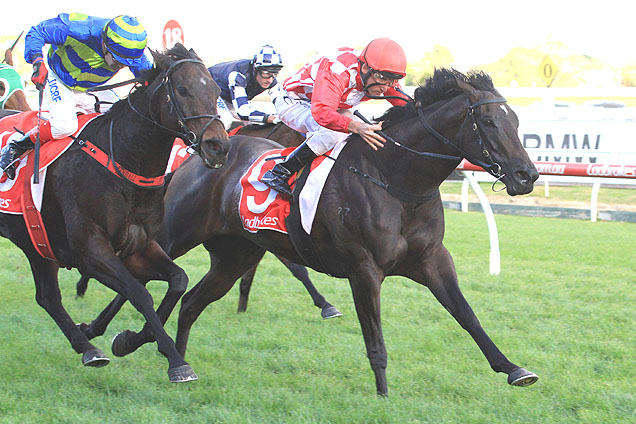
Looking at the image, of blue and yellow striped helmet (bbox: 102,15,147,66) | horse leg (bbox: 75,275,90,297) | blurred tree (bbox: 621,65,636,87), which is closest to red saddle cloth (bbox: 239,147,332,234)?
blue and yellow striped helmet (bbox: 102,15,147,66)

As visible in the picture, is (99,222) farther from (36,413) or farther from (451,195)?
(451,195)

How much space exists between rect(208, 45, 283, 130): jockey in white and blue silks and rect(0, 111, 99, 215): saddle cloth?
1698mm

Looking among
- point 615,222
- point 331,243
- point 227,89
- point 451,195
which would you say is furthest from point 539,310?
point 451,195

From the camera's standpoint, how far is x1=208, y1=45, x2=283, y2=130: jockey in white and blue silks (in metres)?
6.18

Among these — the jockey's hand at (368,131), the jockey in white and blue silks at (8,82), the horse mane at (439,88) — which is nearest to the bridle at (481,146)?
the horse mane at (439,88)

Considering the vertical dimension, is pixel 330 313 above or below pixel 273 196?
below

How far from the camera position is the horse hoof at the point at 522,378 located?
12.2 feet

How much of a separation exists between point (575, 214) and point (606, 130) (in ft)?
Result: 4.17

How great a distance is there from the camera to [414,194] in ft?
13.2

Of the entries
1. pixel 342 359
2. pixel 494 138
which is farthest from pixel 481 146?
pixel 342 359

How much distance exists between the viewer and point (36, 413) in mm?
3631

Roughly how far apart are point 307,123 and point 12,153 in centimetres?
168

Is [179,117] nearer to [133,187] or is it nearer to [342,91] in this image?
[133,187]

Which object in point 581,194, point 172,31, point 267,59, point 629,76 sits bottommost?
point 581,194
